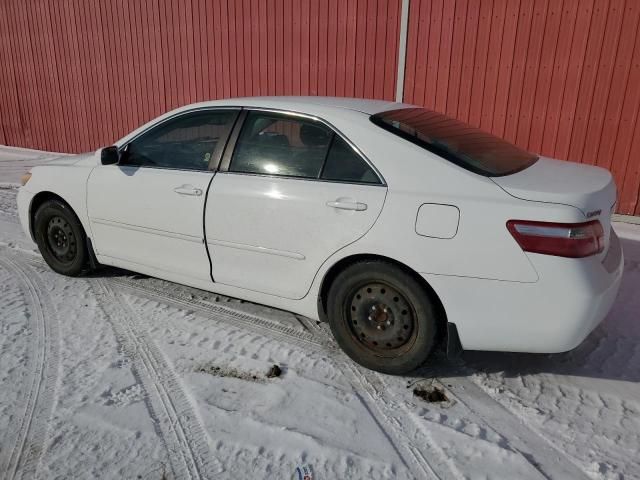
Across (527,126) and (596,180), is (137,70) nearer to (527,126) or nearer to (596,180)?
(527,126)

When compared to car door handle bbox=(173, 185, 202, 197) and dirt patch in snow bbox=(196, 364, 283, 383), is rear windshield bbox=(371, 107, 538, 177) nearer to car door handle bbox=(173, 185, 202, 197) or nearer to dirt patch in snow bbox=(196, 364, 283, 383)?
car door handle bbox=(173, 185, 202, 197)

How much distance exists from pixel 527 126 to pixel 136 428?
5161 millimetres

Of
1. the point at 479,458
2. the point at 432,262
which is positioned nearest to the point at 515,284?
the point at 432,262

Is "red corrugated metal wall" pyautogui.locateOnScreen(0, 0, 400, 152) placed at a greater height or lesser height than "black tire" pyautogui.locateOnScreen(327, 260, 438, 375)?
greater

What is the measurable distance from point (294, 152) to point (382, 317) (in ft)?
3.65

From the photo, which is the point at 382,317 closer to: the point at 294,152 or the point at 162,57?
the point at 294,152

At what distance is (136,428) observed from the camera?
7.81ft

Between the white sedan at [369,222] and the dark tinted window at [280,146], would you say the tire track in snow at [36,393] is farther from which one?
the dark tinted window at [280,146]

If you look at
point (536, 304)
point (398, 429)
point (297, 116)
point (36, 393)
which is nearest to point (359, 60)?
point (297, 116)

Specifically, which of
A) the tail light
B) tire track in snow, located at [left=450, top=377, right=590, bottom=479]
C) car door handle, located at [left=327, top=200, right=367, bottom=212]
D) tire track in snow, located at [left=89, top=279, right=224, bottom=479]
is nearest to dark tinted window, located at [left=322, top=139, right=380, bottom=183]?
car door handle, located at [left=327, top=200, right=367, bottom=212]

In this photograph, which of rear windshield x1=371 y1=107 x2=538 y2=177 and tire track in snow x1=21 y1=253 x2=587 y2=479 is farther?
rear windshield x1=371 y1=107 x2=538 y2=177

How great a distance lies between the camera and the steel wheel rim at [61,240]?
406 centimetres

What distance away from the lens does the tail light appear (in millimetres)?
2318

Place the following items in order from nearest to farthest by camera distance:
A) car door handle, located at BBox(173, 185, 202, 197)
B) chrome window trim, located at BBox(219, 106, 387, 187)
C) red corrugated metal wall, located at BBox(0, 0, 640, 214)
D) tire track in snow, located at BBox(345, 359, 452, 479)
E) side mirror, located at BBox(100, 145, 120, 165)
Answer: tire track in snow, located at BBox(345, 359, 452, 479)
chrome window trim, located at BBox(219, 106, 387, 187)
car door handle, located at BBox(173, 185, 202, 197)
side mirror, located at BBox(100, 145, 120, 165)
red corrugated metal wall, located at BBox(0, 0, 640, 214)
